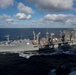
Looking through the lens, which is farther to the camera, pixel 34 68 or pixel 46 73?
pixel 34 68

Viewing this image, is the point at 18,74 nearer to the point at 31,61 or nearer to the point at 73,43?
the point at 31,61

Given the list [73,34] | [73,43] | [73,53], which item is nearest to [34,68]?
[73,53]

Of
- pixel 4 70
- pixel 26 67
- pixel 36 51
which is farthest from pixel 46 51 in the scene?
pixel 4 70

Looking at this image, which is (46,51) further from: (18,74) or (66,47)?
(18,74)

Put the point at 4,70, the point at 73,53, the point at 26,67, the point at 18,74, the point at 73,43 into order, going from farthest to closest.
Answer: the point at 73,43
the point at 73,53
the point at 26,67
the point at 4,70
the point at 18,74

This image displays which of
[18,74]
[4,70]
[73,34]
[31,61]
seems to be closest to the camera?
[18,74]

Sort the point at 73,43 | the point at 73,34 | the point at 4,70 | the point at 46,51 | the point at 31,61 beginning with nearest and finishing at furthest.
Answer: the point at 4,70 < the point at 31,61 < the point at 46,51 < the point at 73,43 < the point at 73,34

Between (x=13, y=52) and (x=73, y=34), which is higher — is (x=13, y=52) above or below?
below

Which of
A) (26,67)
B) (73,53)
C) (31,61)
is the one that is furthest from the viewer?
(73,53)

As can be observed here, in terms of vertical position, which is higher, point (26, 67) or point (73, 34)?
point (73, 34)
